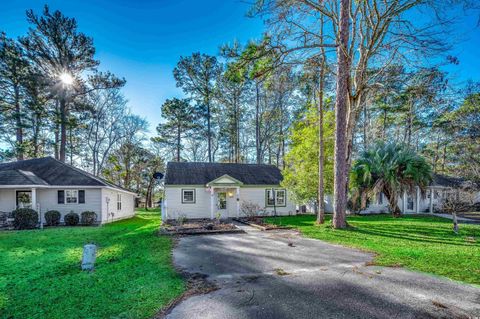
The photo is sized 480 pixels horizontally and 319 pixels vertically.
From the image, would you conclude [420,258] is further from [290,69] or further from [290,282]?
[290,69]

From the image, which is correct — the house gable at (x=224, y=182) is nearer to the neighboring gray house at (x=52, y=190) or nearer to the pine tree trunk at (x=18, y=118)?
the neighboring gray house at (x=52, y=190)

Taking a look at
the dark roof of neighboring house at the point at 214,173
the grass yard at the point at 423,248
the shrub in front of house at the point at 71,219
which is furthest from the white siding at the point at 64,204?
the grass yard at the point at 423,248

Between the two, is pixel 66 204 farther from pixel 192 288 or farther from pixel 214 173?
pixel 192 288

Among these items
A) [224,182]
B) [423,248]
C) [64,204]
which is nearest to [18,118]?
[64,204]

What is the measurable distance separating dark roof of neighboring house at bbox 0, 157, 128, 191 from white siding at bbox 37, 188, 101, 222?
0.55m

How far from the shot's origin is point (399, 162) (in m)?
16.1

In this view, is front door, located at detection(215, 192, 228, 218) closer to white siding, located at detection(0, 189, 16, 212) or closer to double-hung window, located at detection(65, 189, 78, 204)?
double-hung window, located at detection(65, 189, 78, 204)

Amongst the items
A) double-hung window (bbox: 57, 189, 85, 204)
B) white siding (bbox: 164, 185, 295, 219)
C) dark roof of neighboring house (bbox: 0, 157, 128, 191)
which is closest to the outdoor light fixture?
dark roof of neighboring house (bbox: 0, 157, 128, 191)

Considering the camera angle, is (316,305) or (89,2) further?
(89,2)

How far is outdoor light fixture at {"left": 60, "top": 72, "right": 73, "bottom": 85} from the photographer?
20516 mm

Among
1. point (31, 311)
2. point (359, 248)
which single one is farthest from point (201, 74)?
point (31, 311)

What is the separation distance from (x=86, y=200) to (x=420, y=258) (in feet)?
56.0

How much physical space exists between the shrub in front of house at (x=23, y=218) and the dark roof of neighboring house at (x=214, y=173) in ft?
24.1

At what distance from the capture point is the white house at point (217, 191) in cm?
1652
